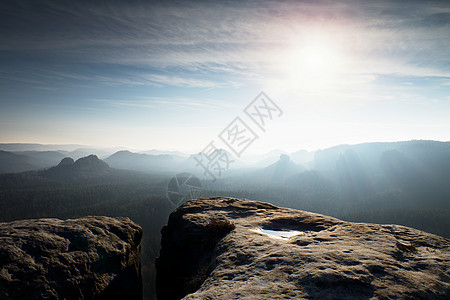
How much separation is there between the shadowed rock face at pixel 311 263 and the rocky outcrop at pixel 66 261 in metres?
3.21

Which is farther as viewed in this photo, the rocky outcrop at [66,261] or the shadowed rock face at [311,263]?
the rocky outcrop at [66,261]

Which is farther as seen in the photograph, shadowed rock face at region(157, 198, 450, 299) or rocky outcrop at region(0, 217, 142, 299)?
rocky outcrop at region(0, 217, 142, 299)

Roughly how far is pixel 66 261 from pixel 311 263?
36.6ft

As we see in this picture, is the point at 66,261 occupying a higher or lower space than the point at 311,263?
lower

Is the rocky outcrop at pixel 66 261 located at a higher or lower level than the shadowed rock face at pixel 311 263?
lower

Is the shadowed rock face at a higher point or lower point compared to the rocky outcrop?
higher

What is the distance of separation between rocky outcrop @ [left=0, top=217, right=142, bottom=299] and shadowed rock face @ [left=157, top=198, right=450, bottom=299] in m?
3.21

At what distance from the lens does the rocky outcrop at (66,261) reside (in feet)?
29.7

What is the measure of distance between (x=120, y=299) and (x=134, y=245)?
12.5 feet

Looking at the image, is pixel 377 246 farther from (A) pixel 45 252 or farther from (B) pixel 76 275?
(A) pixel 45 252

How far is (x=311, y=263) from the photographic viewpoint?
709cm

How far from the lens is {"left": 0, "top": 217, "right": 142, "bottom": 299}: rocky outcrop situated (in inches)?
356

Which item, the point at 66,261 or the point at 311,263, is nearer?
the point at 311,263

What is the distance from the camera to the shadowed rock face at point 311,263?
19.3ft
